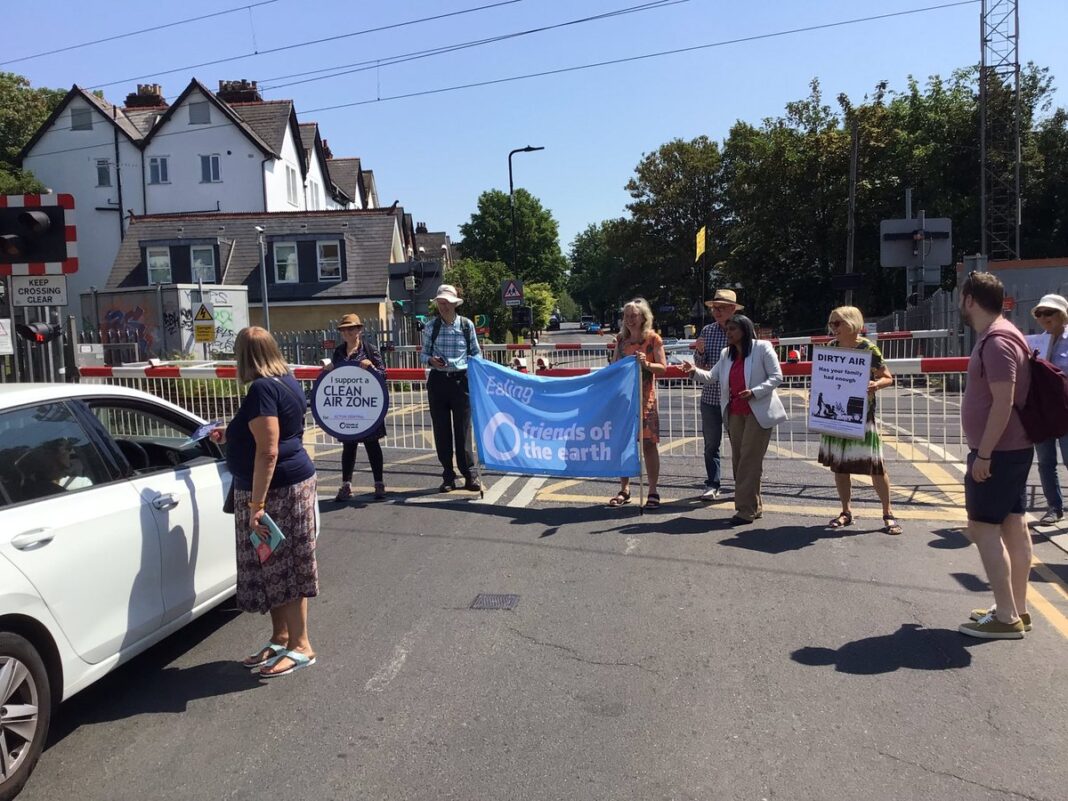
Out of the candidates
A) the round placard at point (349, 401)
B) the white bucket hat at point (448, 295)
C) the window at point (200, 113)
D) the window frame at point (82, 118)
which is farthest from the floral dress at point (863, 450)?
the window frame at point (82, 118)

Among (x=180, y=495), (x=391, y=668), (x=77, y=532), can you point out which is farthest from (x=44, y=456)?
(x=391, y=668)

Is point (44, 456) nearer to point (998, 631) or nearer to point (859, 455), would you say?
point (998, 631)

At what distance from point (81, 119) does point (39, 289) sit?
3907cm

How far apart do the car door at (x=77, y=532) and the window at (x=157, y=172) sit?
4275cm

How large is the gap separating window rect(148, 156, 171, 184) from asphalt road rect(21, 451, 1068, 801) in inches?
1617

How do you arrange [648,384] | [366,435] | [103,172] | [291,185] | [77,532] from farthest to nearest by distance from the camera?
[291,185]
[103,172]
[366,435]
[648,384]
[77,532]

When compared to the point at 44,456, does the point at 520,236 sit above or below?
above

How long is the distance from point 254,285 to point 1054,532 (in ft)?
113

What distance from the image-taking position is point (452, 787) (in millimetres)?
3320

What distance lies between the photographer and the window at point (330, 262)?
121ft

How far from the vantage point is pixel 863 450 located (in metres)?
6.67

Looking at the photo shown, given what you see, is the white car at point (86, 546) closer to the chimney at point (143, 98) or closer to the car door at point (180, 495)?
the car door at point (180, 495)

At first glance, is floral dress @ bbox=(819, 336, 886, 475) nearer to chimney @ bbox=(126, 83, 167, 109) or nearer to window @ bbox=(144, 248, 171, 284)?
window @ bbox=(144, 248, 171, 284)

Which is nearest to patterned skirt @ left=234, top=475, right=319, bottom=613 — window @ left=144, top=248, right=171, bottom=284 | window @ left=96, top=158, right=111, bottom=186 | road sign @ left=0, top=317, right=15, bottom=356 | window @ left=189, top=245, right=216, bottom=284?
road sign @ left=0, top=317, right=15, bottom=356
